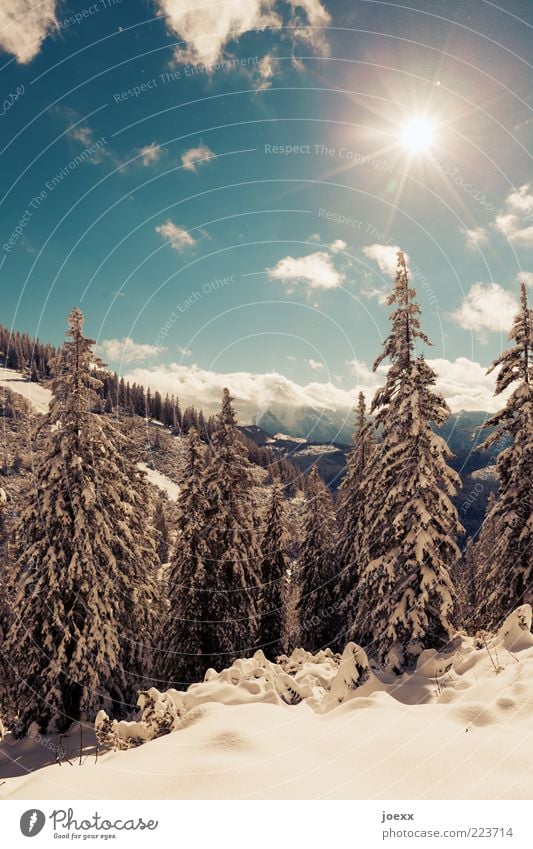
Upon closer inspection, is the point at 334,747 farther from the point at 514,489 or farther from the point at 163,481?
the point at 163,481

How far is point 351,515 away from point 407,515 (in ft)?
36.8

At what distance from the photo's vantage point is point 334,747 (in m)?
5.45

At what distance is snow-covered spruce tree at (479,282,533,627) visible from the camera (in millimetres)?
14078

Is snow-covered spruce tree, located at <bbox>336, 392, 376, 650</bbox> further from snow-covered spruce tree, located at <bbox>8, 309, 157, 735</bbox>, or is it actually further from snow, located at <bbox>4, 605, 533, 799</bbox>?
snow, located at <bbox>4, 605, 533, 799</bbox>

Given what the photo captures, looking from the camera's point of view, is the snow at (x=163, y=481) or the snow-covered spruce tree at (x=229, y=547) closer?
the snow-covered spruce tree at (x=229, y=547)

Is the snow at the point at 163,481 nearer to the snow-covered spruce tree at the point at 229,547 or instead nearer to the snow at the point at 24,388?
the snow at the point at 24,388

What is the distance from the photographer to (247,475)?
23172mm

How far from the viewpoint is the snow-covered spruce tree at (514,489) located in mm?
14078

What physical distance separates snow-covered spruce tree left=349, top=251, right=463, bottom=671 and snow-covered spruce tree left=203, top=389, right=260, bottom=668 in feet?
26.5

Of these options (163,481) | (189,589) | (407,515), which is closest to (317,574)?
(189,589)

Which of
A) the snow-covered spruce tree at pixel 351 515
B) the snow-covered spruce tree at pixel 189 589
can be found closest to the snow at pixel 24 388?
the snow-covered spruce tree at pixel 189 589

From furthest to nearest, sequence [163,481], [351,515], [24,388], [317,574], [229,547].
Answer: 1. [24,388]
2. [163,481]
3. [317,574]
4. [351,515]
5. [229,547]

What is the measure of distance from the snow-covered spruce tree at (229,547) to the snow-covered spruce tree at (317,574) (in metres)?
4.47

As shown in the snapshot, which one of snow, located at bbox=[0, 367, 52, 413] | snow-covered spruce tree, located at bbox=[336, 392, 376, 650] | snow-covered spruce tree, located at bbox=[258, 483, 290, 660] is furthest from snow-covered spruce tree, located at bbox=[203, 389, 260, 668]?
snow, located at bbox=[0, 367, 52, 413]
